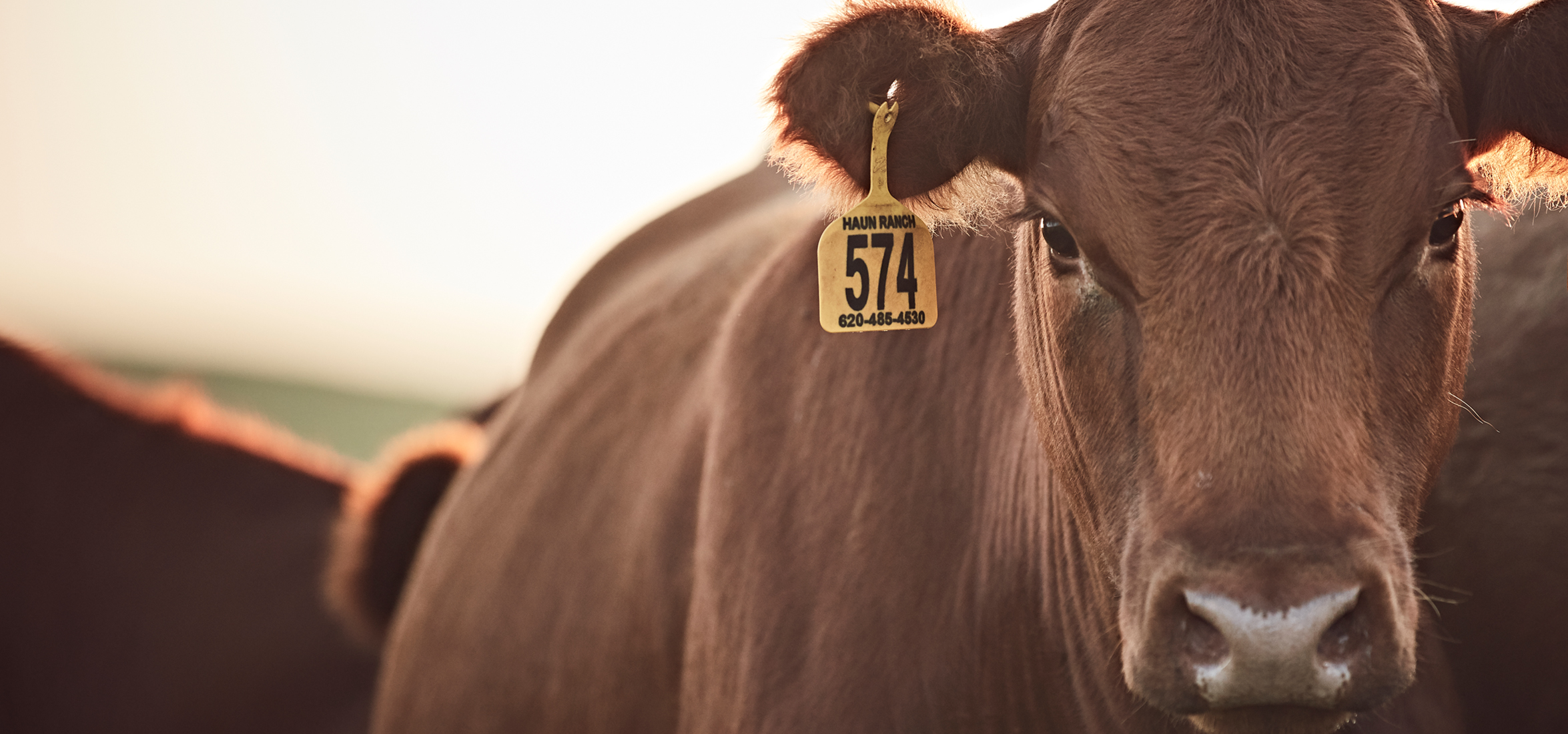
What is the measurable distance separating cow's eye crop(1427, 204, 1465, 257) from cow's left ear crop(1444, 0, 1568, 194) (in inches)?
7.9

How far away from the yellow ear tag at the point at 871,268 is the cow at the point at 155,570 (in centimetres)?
264

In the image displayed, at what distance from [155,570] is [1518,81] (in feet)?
14.3

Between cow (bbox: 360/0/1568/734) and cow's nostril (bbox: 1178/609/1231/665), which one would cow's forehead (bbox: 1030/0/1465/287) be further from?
cow's nostril (bbox: 1178/609/1231/665)

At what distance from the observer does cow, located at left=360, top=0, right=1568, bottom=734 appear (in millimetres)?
1549

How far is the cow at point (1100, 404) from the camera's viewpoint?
155 cm

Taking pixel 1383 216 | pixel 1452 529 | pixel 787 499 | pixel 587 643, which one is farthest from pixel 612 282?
Result: pixel 1383 216

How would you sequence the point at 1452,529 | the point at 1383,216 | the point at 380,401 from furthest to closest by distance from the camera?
the point at 380,401 < the point at 1452,529 < the point at 1383,216

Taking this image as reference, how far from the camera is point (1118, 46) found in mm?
1853

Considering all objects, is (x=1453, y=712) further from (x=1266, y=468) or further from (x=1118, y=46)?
(x=1118, y=46)

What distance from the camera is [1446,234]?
1784 millimetres

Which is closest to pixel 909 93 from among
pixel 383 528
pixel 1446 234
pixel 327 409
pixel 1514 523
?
pixel 1446 234

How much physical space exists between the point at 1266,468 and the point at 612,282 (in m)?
3.06

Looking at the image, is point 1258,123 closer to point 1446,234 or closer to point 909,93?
point 1446,234

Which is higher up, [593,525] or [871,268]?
[871,268]
